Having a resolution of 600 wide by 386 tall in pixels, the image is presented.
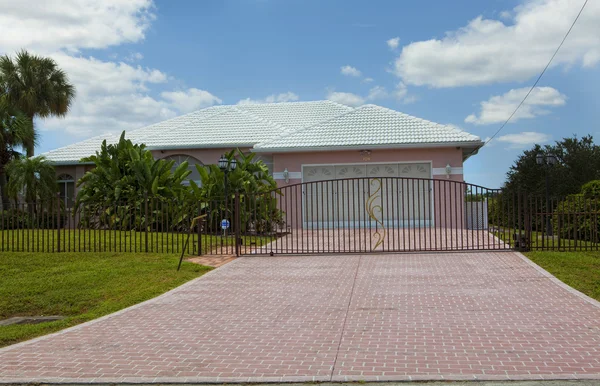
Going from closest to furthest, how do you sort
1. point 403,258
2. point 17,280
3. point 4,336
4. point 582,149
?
point 4,336 < point 17,280 < point 403,258 < point 582,149

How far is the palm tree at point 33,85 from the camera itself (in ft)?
87.2

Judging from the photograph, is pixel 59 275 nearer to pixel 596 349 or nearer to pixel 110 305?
pixel 110 305

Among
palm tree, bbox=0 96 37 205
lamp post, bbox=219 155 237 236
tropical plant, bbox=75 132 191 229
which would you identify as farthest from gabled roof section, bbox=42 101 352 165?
lamp post, bbox=219 155 237 236

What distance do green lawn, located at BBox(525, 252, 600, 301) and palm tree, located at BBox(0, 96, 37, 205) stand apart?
18.7 meters

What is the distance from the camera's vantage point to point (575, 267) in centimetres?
1115

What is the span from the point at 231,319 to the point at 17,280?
5716mm

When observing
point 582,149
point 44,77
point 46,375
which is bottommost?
point 46,375

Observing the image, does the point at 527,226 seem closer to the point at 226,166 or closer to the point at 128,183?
the point at 226,166

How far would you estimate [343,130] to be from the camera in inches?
848

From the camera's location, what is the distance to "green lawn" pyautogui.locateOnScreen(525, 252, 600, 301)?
955 centimetres

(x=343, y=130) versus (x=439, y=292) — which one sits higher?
(x=343, y=130)

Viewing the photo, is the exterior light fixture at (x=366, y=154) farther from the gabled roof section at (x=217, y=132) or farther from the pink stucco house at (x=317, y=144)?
the gabled roof section at (x=217, y=132)

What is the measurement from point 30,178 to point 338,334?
17.9 meters

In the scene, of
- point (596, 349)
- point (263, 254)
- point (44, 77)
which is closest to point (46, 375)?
point (596, 349)
